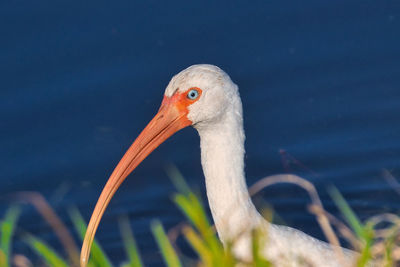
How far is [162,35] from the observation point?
934 cm

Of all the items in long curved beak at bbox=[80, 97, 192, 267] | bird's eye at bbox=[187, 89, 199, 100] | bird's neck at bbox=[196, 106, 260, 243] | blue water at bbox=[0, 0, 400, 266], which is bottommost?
bird's neck at bbox=[196, 106, 260, 243]

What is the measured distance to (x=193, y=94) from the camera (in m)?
5.59

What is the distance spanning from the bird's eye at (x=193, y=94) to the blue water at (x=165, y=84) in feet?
8.22

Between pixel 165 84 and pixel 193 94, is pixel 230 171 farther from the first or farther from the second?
pixel 165 84

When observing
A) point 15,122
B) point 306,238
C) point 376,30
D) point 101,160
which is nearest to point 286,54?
point 376,30

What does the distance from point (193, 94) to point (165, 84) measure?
3329mm

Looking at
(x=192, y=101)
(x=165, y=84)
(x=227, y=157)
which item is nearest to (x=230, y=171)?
(x=227, y=157)

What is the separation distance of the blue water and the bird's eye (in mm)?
2506

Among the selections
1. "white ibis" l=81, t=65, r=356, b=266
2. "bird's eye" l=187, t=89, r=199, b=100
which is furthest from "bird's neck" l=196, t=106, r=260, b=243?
"bird's eye" l=187, t=89, r=199, b=100

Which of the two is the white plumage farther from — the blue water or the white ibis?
the blue water

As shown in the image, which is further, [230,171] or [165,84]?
[165,84]

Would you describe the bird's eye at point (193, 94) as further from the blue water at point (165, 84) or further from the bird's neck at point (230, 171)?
the blue water at point (165, 84)

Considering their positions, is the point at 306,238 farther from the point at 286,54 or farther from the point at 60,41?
the point at 60,41

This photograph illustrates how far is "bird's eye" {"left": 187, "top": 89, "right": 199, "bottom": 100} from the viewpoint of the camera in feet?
18.3
